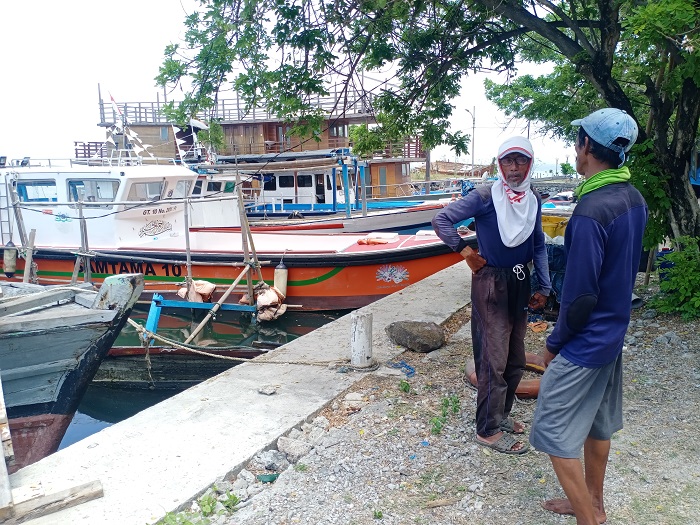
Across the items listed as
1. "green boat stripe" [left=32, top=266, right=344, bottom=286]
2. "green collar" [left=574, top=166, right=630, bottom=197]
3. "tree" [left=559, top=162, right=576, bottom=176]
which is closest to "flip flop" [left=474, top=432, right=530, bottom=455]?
"green collar" [left=574, top=166, right=630, bottom=197]

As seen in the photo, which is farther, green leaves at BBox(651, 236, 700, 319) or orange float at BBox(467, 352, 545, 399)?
green leaves at BBox(651, 236, 700, 319)

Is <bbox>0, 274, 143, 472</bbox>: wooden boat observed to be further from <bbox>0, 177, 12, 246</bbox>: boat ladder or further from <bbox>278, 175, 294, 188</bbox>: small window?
<bbox>278, 175, 294, 188</bbox>: small window

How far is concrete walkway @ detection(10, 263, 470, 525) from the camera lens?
9.64 feet

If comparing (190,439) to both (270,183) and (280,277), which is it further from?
(270,183)

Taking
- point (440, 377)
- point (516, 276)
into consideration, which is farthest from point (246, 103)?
point (516, 276)

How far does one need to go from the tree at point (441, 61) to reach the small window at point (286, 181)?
12948 mm

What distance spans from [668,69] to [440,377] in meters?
3.69

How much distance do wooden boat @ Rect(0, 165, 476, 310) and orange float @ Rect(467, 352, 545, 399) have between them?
5.76 meters

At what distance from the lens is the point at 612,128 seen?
94.3 inches

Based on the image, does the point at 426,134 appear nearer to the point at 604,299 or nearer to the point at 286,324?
the point at 286,324

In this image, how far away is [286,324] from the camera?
10711mm

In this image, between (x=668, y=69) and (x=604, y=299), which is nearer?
(x=604, y=299)

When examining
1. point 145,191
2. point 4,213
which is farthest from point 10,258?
A: point 145,191

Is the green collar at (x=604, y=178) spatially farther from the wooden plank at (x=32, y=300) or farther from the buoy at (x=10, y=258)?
the buoy at (x=10, y=258)
